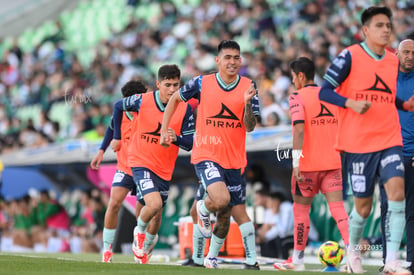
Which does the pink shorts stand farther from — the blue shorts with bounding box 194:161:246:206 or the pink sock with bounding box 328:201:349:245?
the blue shorts with bounding box 194:161:246:206

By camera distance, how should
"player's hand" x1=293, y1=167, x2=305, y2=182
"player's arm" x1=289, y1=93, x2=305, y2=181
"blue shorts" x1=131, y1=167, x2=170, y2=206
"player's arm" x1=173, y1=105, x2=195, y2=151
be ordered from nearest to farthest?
"player's hand" x1=293, y1=167, x2=305, y2=182
"player's arm" x1=289, y1=93, x2=305, y2=181
"player's arm" x1=173, y1=105, x2=195, y2=151
"blue shorts" x1=131, y1=167, x2=170, y2=206

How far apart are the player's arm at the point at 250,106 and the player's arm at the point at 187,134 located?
1.02m

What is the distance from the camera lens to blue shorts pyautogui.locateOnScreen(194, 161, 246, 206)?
32.0ft

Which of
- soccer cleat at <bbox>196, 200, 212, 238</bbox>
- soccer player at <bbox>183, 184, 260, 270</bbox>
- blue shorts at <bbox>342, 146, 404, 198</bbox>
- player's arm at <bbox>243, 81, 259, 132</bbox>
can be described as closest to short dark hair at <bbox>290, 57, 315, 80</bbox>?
player's arm at <bbox>243, 81, 259, 132</bbox>

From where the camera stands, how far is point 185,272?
332 inches

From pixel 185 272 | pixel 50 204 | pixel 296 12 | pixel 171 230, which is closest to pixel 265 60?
pixel 296 12

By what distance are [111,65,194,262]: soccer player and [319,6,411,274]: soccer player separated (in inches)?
124

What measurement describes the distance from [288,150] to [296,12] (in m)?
9.01

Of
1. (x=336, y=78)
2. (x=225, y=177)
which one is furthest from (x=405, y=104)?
(x=225, y=177)

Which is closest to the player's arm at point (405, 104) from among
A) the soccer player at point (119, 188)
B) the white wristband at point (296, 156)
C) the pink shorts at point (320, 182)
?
the white wristband at point (296, 156)

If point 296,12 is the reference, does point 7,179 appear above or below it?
below

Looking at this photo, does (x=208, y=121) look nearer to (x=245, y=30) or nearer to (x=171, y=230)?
(x=171, y=230)

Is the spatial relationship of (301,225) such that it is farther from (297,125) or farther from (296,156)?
(297,125)

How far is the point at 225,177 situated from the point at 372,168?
2.39 m
